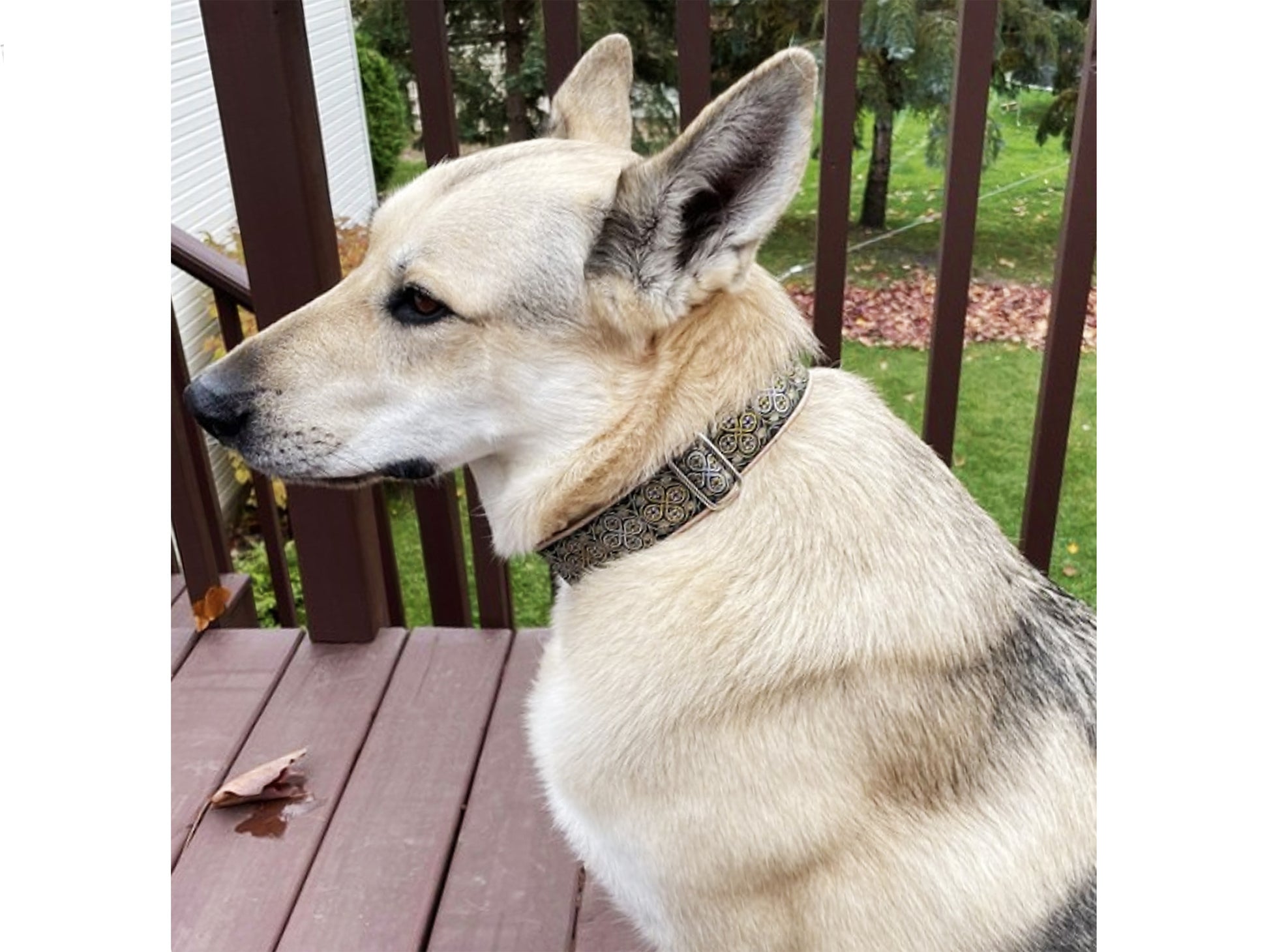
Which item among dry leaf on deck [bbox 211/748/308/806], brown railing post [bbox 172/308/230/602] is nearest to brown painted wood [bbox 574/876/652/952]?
dry leaf on deck [bbox 211/748/308/806]

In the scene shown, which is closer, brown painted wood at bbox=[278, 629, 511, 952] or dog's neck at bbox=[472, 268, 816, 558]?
dog's neck at bbox=[472, 268, 816, 558]

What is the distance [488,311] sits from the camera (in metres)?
1.50

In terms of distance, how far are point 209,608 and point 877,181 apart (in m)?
6.24

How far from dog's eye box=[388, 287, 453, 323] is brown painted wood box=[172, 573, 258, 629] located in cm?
149

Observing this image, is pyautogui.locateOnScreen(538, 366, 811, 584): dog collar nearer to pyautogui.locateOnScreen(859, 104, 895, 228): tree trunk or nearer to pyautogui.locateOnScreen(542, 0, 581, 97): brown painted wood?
pyautogui.locateOnScreen(542, 0, 581, 97): brown painted wood

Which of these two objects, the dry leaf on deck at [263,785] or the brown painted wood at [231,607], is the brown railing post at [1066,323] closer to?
the dry leaf on deck at [263,785]

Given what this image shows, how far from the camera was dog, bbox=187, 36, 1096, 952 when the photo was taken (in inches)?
57.2

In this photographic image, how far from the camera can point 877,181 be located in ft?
24.8

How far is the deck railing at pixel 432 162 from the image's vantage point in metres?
2.05

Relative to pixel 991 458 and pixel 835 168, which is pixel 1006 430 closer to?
pixel 991 458

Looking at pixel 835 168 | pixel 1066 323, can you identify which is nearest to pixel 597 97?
pixel 835 168

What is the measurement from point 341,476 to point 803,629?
2.48ft

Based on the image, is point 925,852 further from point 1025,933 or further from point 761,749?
point 761,749

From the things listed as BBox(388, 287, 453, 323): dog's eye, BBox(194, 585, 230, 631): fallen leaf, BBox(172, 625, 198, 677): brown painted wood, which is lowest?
BBox(172, 625, 198, 677): brown painted wood
